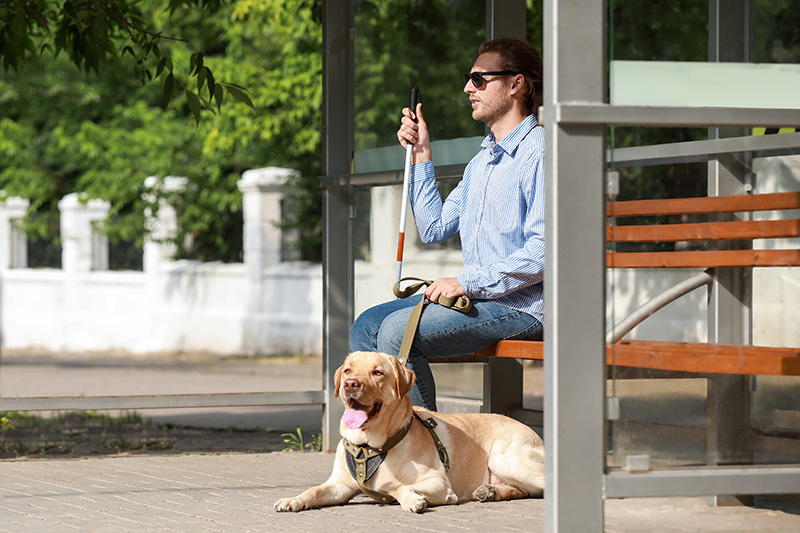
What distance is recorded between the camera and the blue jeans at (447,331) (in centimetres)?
542

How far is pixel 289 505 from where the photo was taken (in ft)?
16.6

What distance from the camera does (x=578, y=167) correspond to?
4004 millimetres

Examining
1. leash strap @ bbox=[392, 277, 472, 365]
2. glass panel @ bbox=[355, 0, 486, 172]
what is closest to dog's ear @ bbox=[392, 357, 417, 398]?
leash strap @ bbox=[392, 277, 472, 365]

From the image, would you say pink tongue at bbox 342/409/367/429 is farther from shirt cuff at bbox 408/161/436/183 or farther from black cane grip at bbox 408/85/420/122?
black cane grip at bbox 408/85/420/122

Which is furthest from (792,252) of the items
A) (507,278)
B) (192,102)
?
(192,102)

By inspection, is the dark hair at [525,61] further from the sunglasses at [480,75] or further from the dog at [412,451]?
the dog at [412,451]

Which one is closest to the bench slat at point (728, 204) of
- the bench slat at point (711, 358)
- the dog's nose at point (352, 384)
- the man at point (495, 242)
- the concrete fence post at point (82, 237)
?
the bench slat at point (711, 358)

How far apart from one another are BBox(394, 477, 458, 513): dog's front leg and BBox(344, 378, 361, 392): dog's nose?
1.68 feet

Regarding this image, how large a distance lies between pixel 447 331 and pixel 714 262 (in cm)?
142

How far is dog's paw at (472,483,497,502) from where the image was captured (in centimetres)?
528

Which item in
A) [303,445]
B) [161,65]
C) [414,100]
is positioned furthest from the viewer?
[303,445]

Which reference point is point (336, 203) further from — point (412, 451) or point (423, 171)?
point (412, 451)

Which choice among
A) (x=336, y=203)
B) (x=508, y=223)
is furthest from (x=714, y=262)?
(x=336, y=203)

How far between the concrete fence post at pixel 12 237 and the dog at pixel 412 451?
779 inches
